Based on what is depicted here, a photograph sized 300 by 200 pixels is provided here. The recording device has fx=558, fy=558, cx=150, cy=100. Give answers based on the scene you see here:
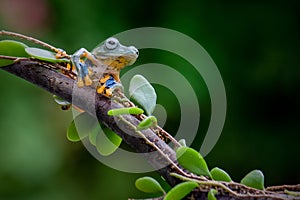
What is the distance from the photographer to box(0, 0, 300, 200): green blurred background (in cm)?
116

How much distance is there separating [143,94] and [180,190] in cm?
9

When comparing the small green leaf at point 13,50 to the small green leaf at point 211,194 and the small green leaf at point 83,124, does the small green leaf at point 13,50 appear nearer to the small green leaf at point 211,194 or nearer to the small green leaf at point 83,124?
the small green leaf at point 83,124

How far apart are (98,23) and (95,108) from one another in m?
0.83

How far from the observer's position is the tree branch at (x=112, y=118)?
0.34 m

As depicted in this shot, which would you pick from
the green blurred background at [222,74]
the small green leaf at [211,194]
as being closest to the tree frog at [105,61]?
the small green leaf at [211,194]

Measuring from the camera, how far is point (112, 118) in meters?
0.36

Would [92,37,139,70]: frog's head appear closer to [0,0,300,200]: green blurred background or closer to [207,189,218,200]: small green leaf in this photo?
[207,189,218,200]: small green leaf

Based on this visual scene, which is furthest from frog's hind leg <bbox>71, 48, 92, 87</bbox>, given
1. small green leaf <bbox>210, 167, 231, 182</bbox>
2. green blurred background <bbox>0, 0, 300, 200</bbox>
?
green blurred background <bbox>0, 0, 300, 200</bbox>

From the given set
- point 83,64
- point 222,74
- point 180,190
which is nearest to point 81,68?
point 83,64

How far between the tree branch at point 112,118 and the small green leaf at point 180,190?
12 mm

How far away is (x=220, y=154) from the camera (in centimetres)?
120

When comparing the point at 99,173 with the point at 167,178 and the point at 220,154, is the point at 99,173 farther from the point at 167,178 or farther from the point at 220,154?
the point at 167,178

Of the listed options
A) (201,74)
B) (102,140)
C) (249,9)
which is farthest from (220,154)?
(102,140)

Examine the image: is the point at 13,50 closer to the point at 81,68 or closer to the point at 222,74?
the point at 81,68
